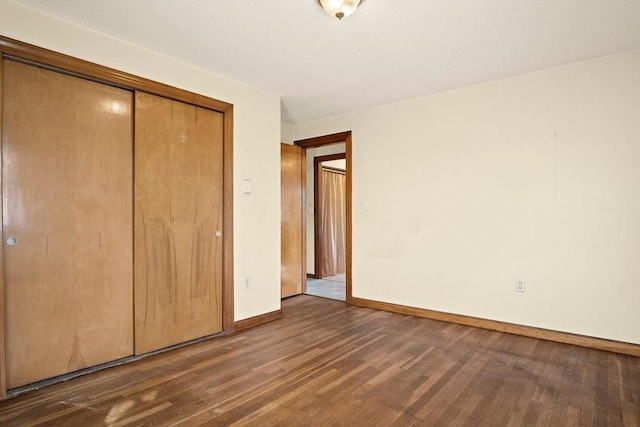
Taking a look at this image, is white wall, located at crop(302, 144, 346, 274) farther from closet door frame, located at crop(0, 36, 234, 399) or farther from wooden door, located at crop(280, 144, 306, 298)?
closet door frame, located at crop(0, 36, 234, 399)

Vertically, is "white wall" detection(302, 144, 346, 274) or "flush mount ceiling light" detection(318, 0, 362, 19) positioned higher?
"flush mount ceiling light" detection(318, 0, 362, 19)


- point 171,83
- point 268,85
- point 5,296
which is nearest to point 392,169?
point 268,85

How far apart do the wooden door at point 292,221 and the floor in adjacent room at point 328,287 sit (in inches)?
11.9

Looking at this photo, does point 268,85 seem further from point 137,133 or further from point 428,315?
point 428,315

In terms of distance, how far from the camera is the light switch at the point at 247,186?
340 cm

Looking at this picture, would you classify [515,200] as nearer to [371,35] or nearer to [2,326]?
[371,35]

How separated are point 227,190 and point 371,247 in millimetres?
1966

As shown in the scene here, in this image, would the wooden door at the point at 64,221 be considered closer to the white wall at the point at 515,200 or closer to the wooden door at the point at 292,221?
the wooden door at the point at 292,221

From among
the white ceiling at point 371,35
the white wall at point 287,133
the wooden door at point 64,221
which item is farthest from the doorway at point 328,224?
the wooden door at point 64,221

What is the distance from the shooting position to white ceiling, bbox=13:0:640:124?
213 cm

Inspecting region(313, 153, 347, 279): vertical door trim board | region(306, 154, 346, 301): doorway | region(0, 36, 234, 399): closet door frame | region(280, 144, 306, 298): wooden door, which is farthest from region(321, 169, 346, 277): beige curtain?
region(0, 36, 234, 399): closet door frame

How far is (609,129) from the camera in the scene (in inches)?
111

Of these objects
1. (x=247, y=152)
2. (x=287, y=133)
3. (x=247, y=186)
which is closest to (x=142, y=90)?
(x=247, y=152)

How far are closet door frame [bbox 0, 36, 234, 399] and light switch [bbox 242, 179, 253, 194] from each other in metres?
0.17
